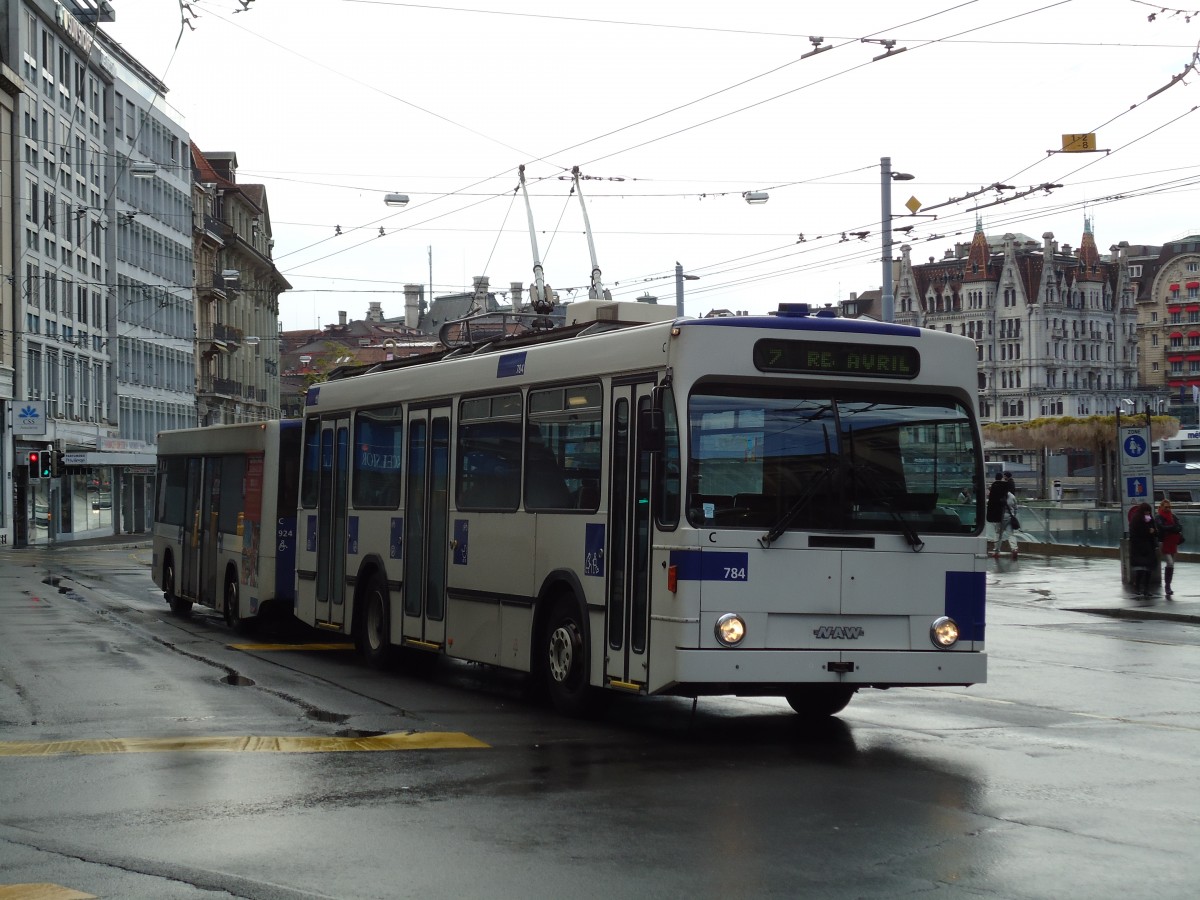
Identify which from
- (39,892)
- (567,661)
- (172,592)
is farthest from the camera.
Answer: (172,592)

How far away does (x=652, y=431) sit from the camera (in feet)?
37.2

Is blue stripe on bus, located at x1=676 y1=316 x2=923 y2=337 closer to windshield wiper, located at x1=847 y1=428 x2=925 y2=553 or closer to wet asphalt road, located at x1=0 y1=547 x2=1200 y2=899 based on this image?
windshield wiper, located at x1=847 y1=428 x2=925 y2=553

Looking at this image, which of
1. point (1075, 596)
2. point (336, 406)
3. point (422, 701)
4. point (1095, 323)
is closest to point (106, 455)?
point (1075, 596)

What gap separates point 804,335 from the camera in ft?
38.9

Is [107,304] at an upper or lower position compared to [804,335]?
upper

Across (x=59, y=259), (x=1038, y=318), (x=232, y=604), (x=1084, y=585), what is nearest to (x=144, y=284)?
(x=59, y=259)

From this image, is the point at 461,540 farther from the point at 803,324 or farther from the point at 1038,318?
the point at 1038,318

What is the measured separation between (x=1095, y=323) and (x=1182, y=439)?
55.4 m

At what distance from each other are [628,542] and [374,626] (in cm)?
582

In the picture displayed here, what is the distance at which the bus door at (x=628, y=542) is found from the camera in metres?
11.9

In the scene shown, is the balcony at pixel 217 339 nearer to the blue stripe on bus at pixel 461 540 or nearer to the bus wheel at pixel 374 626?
the bus wheel at pixel 374 626

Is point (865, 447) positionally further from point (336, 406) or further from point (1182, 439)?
point (1182, 439)

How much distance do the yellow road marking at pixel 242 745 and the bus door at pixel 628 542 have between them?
1.24 meters

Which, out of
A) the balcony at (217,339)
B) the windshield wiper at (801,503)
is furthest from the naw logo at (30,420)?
the windshield wiper at (801,503)
